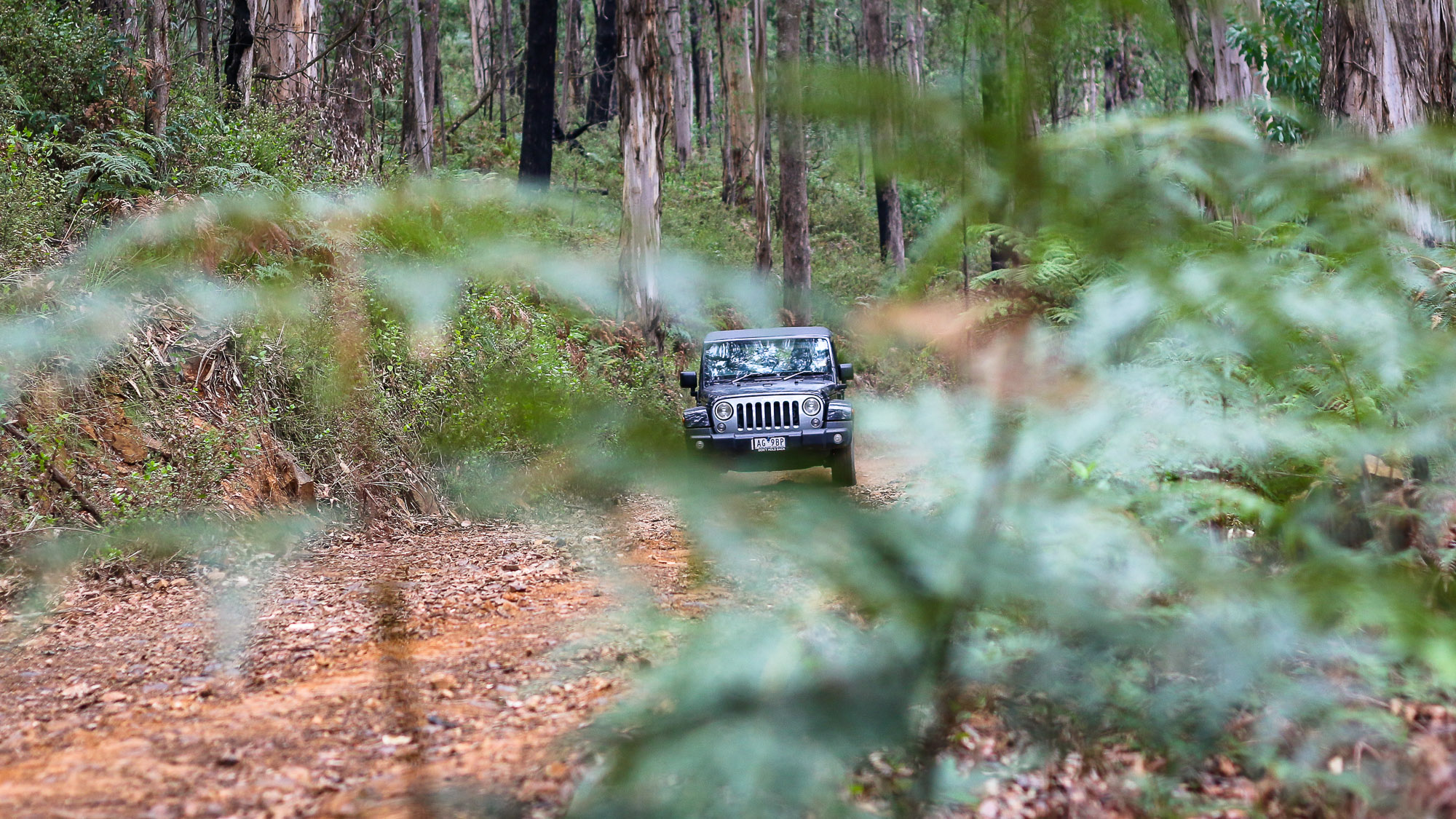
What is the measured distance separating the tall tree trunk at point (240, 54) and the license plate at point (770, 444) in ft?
4.25

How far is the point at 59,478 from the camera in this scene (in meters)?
6.25

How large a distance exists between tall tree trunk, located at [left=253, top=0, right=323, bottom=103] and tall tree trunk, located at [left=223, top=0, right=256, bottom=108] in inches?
2.4

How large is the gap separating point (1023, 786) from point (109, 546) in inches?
216

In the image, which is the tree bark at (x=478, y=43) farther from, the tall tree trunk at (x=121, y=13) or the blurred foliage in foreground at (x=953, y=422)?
the blurred foliage in foreground at (x=953, y=422)

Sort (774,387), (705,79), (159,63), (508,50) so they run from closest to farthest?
(774,387) → (159,63) → (508,50) → (705,79)

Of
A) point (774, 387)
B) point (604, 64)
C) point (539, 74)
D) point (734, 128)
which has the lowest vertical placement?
point (774, 387)

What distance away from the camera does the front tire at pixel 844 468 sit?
0.94 meters

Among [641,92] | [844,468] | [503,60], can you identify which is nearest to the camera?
[844,468]

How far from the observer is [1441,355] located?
1.66 meters

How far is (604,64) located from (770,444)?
20872 mm

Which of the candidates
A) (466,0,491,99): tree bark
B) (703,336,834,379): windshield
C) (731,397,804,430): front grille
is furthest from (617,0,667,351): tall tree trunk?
(466,0,491,99): tree bark

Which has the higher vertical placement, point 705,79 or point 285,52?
point 705,79

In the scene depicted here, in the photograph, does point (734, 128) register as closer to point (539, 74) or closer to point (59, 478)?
point (539, 74)

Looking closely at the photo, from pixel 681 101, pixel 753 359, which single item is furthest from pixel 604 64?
pixel 753 359
